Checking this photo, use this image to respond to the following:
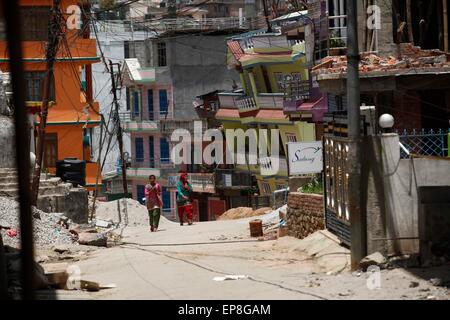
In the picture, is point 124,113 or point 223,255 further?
point 124,113

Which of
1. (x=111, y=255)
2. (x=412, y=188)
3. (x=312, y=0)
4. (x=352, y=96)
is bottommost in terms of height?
(x=111, y=255)

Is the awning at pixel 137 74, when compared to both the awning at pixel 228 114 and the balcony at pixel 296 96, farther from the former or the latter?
the balcony at pixel 296 96

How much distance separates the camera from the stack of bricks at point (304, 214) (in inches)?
850

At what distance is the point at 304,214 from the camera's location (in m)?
22.3

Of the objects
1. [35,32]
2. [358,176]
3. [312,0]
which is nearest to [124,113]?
[35,32]

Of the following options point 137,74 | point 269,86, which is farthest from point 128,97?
point 269,86

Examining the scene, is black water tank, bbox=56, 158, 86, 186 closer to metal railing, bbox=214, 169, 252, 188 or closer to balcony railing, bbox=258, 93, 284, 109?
balcony railing, bbox=258, 93, 284, 109

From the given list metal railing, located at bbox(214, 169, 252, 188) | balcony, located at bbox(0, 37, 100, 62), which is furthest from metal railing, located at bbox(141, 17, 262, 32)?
balcony, located at bbox(0, 37, 100, 62)

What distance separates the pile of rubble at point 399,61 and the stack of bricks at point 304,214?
8.71 ft

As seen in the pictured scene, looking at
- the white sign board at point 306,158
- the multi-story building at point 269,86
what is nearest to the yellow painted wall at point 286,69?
the multi-story building at point 269,86

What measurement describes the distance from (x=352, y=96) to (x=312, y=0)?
73.4ft

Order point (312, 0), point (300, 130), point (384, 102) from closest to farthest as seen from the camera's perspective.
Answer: point (384, 102)
point (312, 0)
point (300, 130)
